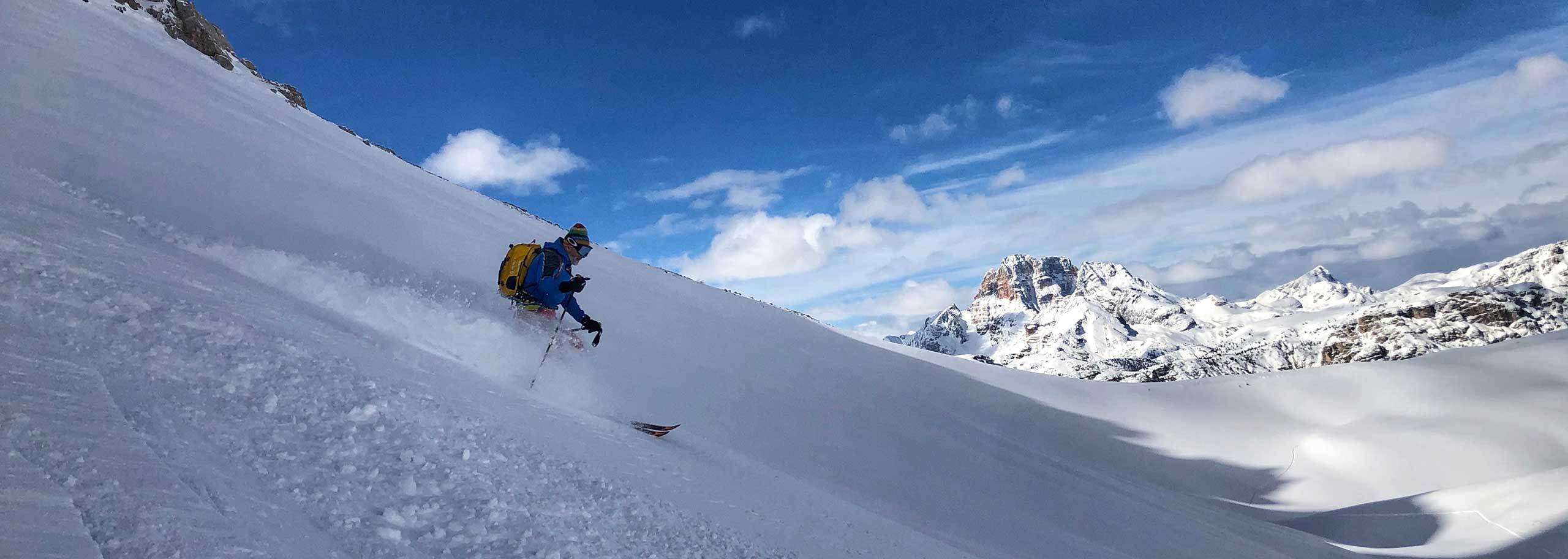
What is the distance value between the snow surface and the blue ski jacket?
833 mm

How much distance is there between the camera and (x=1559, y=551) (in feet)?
70.0

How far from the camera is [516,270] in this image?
11.9m

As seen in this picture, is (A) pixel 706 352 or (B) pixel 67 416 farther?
(A) pixel 706 352

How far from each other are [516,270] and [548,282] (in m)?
0.56

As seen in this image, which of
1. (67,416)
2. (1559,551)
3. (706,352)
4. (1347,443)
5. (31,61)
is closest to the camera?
(67,416)

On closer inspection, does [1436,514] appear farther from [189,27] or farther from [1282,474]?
[189,27]

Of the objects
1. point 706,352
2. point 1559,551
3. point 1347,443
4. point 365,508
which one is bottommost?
point 365,508

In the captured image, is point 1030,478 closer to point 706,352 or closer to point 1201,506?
point 706,352

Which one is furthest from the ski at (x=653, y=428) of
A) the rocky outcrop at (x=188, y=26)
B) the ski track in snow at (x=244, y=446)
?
the rocky outcrop at (x=188, y=26)

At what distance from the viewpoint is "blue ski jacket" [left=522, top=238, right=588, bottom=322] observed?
1179cm

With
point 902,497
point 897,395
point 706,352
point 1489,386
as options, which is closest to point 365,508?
point 902,497

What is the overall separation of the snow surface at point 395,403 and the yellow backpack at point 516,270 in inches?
21.9

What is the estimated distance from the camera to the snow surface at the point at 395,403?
Answer: 4086 mm

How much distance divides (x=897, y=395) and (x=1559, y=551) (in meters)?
20.9
